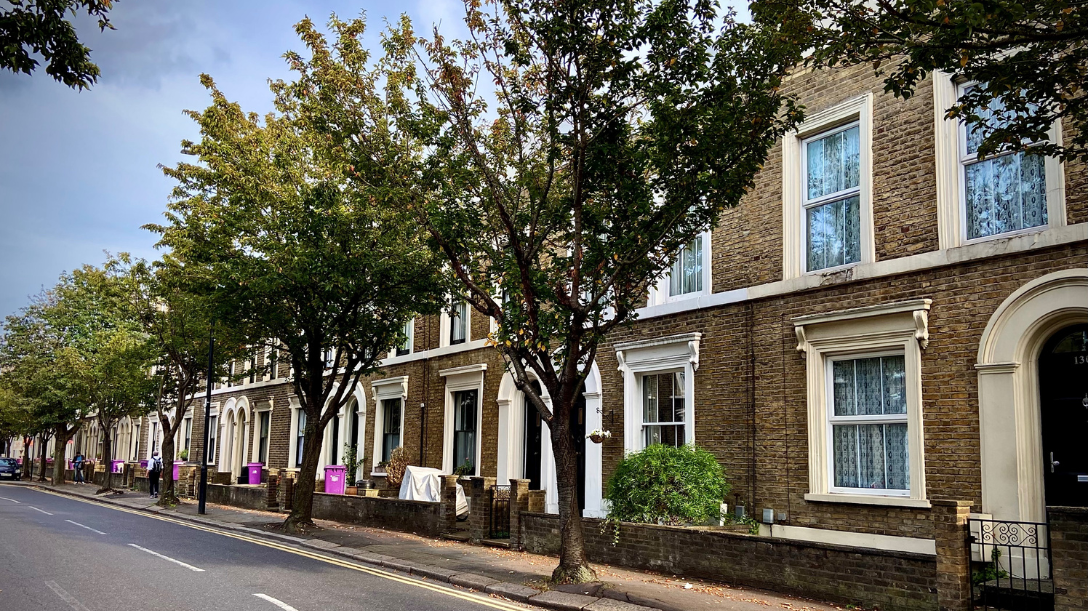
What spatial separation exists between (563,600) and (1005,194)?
7.73 meters

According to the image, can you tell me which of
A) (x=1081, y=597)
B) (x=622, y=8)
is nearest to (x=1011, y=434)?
(x=1081, y=597)

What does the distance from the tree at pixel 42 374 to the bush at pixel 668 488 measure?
1248 inches

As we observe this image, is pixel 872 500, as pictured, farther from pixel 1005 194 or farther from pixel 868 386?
pixel 1005 194

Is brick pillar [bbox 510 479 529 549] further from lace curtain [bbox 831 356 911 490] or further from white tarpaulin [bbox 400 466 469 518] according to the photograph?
lace curtain [bbox 831 356 911 490]

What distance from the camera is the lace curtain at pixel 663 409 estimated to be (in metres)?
14.9

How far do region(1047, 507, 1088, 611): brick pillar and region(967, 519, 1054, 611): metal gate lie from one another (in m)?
0.63

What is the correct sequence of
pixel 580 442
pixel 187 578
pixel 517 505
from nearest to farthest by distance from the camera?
pixel 187 578 < pixel 517 505 < pixel 580 442

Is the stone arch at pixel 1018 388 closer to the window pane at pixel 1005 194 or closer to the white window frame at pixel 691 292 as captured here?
the window pane at pixel 1005 194

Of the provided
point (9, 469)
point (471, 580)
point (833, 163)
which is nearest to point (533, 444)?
point (471, 580)

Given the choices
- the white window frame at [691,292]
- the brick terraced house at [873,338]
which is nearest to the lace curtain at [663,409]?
the brick terraced house at [873,338]

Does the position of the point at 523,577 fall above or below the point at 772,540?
below

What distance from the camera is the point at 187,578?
36.6ft

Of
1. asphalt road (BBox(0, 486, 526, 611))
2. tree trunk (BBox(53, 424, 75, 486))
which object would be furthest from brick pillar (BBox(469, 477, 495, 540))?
tree trunk (BBox(53, 424, 75, 486))

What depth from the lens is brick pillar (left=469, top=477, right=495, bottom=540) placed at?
51.0 ft
